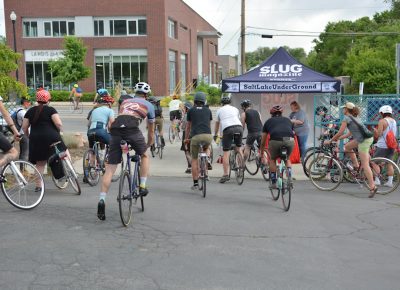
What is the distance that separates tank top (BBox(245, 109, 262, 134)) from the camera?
37.4 ft

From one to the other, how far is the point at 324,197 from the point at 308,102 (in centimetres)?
575

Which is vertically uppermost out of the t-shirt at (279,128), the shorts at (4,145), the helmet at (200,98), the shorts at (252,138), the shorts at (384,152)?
the helmet at (200,98)

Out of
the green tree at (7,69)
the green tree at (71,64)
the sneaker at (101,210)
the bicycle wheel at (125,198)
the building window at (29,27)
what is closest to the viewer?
the bicycle wheel at (125,198)

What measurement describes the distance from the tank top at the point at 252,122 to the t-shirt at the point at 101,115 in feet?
10.4

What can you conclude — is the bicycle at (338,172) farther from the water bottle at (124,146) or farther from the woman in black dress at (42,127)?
the woman in black dress at (42,127)

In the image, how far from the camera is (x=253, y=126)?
448 inches

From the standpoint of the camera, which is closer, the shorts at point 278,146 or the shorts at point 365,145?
the shorts at point 278,146

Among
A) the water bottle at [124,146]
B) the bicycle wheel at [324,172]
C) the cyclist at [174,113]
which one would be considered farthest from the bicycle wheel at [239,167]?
the cyclist at [174,113]

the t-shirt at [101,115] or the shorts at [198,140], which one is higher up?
the t-shirt at [101,115]

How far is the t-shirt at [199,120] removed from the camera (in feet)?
31.0

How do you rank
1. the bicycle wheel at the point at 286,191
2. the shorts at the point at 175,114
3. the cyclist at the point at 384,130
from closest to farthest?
the bicycle wheel at the point at 286,191 → the cyclist at the point at 384,130 → the shorts at the point at 175,114

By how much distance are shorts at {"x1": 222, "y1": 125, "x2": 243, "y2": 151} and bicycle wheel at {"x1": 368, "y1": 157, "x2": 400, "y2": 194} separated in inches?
94.3

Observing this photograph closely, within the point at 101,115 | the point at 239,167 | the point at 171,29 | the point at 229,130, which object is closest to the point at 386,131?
the point at 239,167

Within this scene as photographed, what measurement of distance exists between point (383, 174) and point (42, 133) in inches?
241
